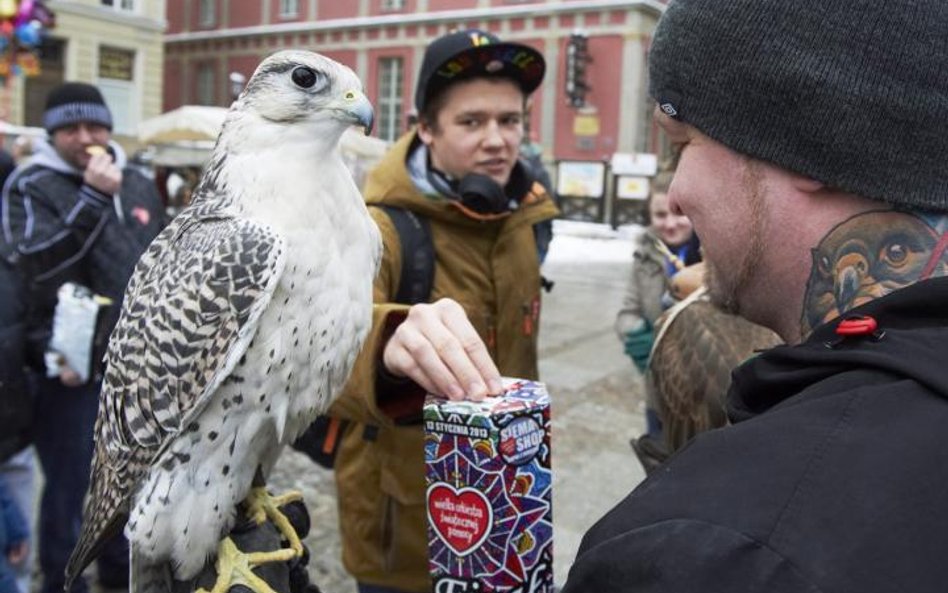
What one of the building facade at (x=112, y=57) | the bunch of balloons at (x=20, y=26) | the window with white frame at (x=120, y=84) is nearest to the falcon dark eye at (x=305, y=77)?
the bunch of balloons at (x=20, y=26)

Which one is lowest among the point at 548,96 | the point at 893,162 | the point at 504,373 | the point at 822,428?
the point at 504,373

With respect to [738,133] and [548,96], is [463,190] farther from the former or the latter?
[548,96]

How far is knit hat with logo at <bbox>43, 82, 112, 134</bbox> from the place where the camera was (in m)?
3.58

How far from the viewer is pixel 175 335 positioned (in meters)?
1.48

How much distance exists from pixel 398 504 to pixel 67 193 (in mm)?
2213

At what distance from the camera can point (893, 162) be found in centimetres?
101

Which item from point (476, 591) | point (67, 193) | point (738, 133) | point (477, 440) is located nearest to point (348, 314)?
point (477, 440)

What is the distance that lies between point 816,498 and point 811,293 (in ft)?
1.49

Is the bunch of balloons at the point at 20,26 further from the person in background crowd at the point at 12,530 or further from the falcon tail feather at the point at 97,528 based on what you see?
the falcon tail feather at the point at 97,528

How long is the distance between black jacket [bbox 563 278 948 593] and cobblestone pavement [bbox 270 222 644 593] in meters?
2.81

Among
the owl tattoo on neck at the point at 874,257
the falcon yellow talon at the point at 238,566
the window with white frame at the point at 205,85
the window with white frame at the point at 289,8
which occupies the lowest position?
the falcon yellow talon at the point at 238,566

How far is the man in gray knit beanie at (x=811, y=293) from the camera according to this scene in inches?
29.3

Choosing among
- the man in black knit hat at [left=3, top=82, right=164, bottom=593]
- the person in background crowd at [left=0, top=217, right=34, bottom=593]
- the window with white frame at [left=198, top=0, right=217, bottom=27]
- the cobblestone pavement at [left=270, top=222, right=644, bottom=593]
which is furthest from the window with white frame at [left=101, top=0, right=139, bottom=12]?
the person in background crowd at [left=0, top=217, right=34, bottom=593]

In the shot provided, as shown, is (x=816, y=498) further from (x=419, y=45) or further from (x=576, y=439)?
(x=419, y=45)
